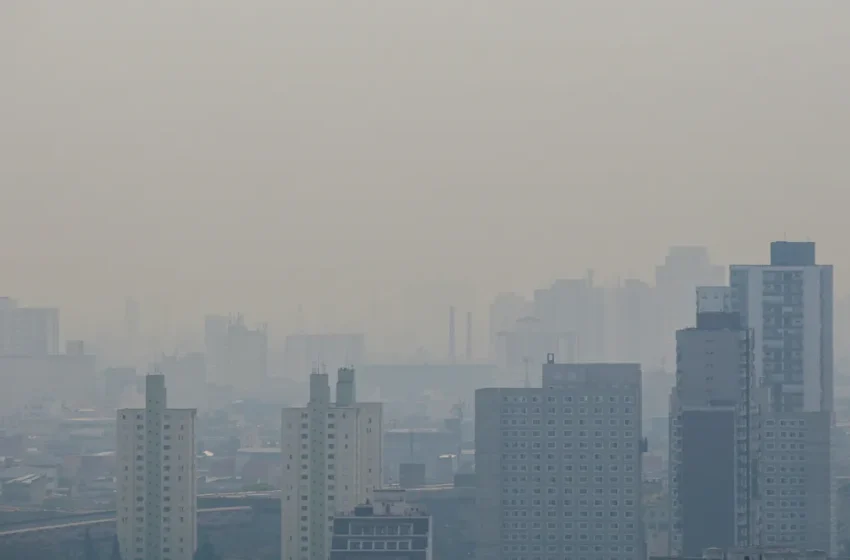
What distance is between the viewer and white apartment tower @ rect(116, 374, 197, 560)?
2183 cm

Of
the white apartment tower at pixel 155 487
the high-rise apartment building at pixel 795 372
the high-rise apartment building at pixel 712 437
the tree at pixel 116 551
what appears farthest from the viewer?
the high-rise apartment building at pixel 795 372

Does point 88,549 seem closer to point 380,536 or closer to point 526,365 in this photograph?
point 380,536

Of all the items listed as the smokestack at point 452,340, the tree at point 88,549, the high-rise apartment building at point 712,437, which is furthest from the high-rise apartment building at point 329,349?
the high-rise apartment building at point 712,437

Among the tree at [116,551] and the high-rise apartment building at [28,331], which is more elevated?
the high-rise apartment building at [28,331]

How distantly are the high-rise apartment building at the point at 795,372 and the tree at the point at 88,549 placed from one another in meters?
7.83

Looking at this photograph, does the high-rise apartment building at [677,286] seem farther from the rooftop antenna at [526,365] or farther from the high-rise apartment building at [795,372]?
the high-rise apartment building at [795,372]

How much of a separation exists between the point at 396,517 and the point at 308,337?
40.3 meters

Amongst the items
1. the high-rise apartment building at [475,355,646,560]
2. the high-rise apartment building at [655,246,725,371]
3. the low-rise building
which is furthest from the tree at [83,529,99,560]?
the high-rise apartment building at [655,246,725,371]

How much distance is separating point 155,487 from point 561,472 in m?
4.48

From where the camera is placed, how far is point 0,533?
25.9 meters

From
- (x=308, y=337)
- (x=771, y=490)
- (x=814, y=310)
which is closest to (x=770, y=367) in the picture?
(x=814, y=310)

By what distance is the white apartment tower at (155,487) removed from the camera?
21828 millimetres

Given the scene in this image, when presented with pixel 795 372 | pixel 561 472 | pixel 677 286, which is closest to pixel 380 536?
pixel 561 472

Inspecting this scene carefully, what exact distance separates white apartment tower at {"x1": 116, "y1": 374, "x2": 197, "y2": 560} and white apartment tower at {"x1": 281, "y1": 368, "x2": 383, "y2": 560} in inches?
42.2
